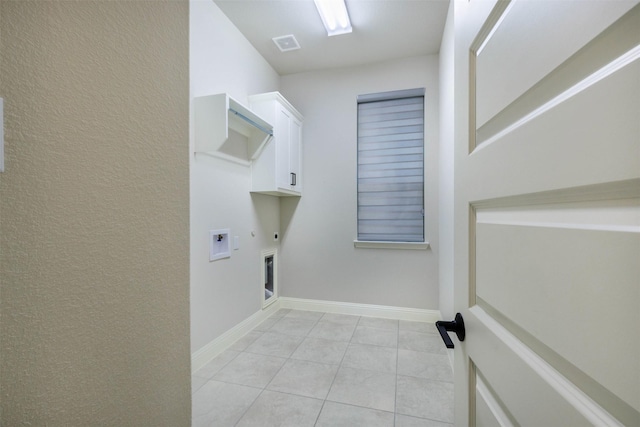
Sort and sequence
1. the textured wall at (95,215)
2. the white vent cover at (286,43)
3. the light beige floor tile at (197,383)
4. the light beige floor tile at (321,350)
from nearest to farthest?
1. the textured wall at (95,215)
2. the light beige floor tile at (197,383)
3. the light beige floor tile at (321,350)
4. the white vent cover at (286,43)

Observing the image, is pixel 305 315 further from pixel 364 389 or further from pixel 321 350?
pixel 364 389

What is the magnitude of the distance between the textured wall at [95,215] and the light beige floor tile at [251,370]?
3.78 feet

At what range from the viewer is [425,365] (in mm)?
2018

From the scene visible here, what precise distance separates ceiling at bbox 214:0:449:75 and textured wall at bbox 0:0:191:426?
179cm

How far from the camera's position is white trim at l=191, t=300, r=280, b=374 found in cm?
197

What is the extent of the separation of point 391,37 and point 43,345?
3.06 metres

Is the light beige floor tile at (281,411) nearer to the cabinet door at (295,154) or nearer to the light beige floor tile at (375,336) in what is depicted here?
the light beige floor tile at (375,336)

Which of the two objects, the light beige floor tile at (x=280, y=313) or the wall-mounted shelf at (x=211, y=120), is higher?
the wall-mounted shelf at (x=211, y=120)

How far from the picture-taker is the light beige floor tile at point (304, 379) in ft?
5.65

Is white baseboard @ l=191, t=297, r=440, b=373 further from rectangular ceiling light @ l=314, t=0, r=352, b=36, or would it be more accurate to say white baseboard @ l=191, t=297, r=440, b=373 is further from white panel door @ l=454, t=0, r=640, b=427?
rectangular ceiling light @ l=314, t=0, r=352, b=36

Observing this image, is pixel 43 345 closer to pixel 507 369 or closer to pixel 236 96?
pixel 507 369

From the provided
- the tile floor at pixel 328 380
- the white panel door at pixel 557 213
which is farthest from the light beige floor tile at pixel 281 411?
the white panel door at pixel 557 213

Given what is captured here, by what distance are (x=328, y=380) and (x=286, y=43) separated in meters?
2.97

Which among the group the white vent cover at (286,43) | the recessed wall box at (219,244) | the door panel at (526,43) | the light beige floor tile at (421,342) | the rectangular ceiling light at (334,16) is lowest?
the light beige floor tile at (421,342)
